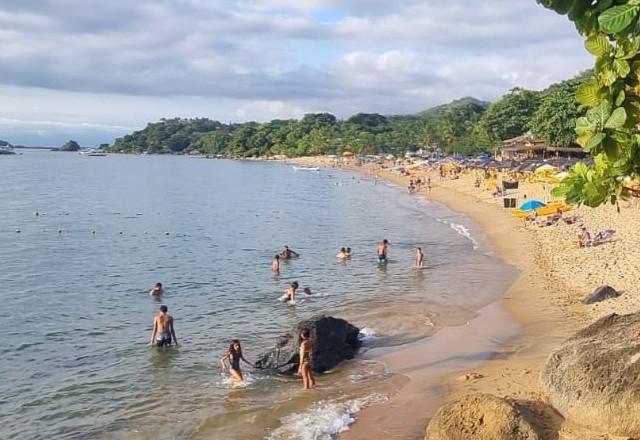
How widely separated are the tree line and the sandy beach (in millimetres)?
4915

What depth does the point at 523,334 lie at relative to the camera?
51.2ft

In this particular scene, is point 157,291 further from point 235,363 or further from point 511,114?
point 511,114

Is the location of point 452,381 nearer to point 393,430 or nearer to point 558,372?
point 393,430

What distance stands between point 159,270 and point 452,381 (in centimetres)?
1752

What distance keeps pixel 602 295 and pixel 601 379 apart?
975 cm

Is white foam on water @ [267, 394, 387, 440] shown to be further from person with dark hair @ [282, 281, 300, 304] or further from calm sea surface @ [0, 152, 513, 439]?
person with dark hair @ [282, 281, 300, 304]

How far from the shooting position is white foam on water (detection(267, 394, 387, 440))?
10.6m

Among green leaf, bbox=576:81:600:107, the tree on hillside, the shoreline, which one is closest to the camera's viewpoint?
green leaf, bbox=576:81:600:107

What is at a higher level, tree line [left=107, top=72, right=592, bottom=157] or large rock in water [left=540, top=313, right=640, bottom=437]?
tree line [left=107, top=72, right=592, bottom=157]

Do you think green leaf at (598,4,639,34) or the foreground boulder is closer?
green leaf at (598,4,639,34)

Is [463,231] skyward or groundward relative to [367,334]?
skyward

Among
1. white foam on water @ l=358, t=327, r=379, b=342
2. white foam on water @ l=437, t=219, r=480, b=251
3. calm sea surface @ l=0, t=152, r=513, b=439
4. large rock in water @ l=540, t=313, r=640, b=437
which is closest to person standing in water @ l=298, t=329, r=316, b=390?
calm sea surface @ l=0, t=152, r=513, b=439

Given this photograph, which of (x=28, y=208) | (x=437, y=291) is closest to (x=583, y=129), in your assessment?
(x=437, y=291)

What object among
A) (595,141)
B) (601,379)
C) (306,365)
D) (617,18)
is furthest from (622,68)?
(306,365)
